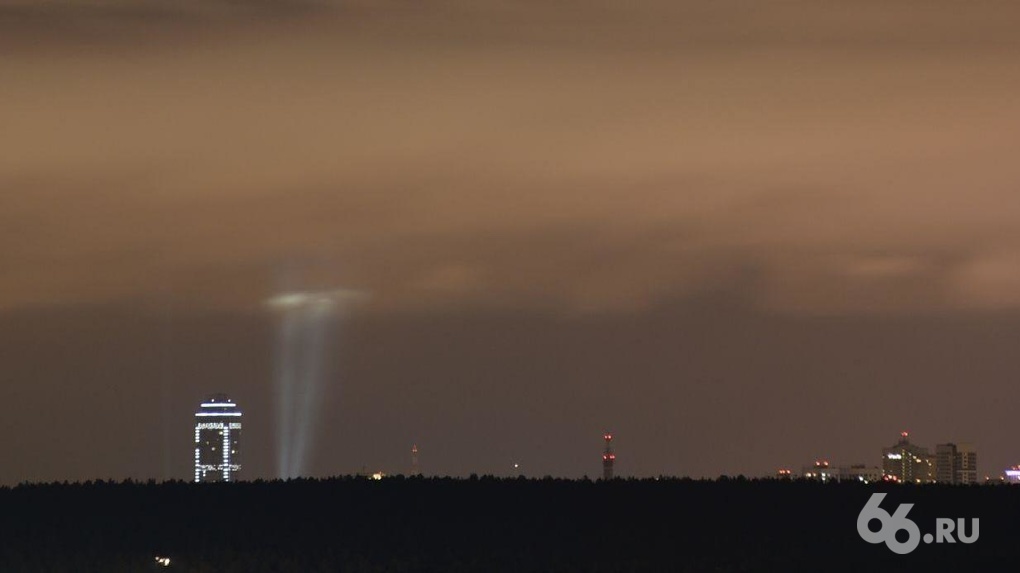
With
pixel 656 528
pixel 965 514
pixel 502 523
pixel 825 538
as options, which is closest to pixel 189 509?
pixel 502 523

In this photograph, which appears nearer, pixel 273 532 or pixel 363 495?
pixel 273 532

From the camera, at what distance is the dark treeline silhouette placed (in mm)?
29844

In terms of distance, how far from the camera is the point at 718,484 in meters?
36.9

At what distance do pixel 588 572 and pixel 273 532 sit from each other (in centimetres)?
836

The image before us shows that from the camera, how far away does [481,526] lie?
33656 mm

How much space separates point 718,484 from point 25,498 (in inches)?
666

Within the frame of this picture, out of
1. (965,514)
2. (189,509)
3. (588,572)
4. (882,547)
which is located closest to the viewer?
(588,572)

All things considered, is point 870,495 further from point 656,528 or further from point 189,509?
point 189,509

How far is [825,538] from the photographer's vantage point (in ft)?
104

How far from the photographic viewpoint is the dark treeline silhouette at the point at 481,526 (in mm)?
29844

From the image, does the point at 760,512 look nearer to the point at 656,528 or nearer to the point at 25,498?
the point at 656,528

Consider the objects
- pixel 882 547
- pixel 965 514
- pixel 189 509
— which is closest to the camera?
pixel 882 547

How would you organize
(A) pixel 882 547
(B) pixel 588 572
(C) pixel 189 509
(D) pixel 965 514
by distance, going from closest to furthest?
(B) pixel 588 572
(A) pixel 882 547
(D) pixel 965 514
(C) pixel 189 509

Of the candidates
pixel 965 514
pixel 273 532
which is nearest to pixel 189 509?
pixel 273 532
